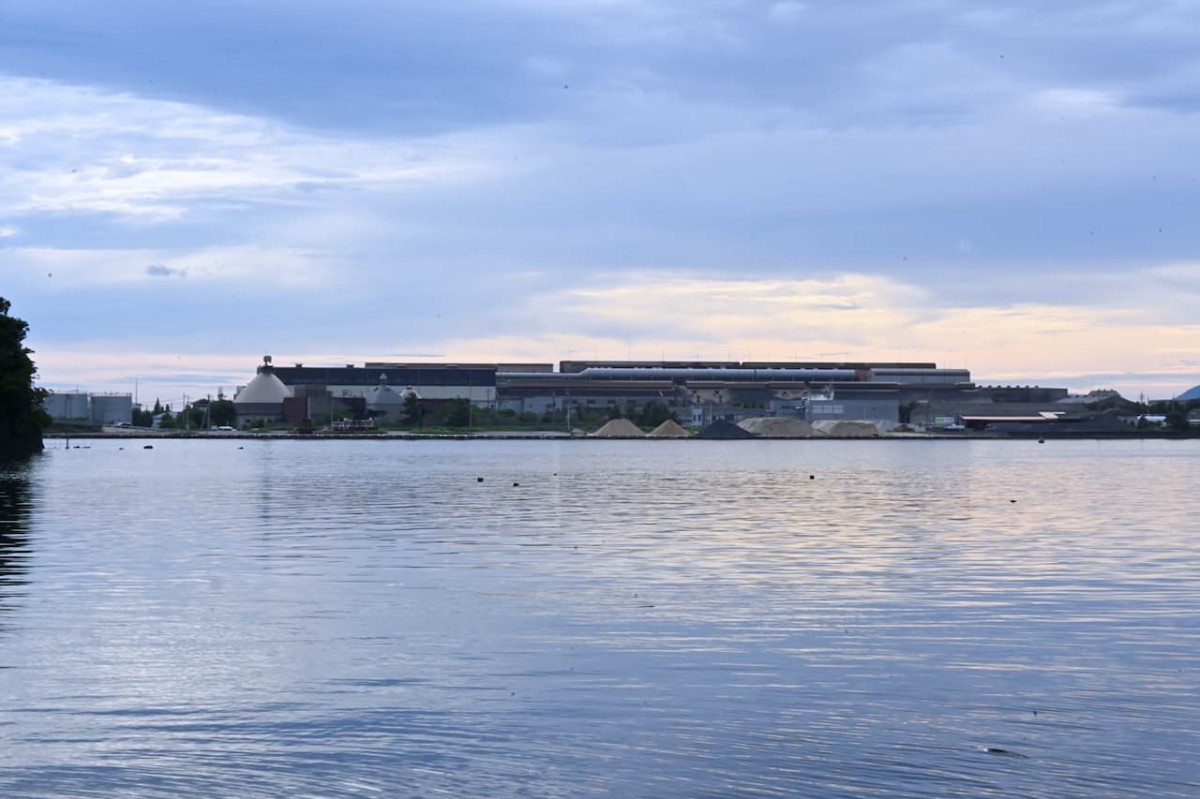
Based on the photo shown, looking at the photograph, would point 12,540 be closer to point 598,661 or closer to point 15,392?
point 598,661

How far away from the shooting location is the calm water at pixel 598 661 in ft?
58.9

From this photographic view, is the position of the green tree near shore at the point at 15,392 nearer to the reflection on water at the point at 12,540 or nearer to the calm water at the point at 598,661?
the reflection on water at the point at 12,540

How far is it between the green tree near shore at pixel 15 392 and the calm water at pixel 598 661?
3504 inches

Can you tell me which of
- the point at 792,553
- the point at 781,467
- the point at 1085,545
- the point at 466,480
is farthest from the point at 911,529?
the point at 781,467

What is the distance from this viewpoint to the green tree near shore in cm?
14025

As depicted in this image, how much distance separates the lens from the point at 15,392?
142 m

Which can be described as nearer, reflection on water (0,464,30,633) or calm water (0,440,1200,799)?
calm water (0,440,1200,799)

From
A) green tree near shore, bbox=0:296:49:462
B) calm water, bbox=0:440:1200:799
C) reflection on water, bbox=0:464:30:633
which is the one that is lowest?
calm water, bbox=0:440:1200:799

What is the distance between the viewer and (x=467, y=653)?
26391 millimetres

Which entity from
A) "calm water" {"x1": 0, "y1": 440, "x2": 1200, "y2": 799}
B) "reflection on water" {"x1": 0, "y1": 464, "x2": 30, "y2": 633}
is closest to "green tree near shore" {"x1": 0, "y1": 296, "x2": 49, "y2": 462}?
"reflection on water" {"x1": 0, "y1": 464, "x2": 30, "y2": 633}

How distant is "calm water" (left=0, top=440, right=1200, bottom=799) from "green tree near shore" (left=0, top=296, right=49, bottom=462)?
8900 centimetres

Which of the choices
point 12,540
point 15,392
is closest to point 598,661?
point 12,540

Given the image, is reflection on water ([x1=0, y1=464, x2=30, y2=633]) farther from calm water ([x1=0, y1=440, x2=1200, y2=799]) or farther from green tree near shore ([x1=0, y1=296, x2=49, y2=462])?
green tree near shore ([x1=0, y1=296, x2=49, y2=462])

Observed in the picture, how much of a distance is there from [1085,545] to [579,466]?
91936 mm
